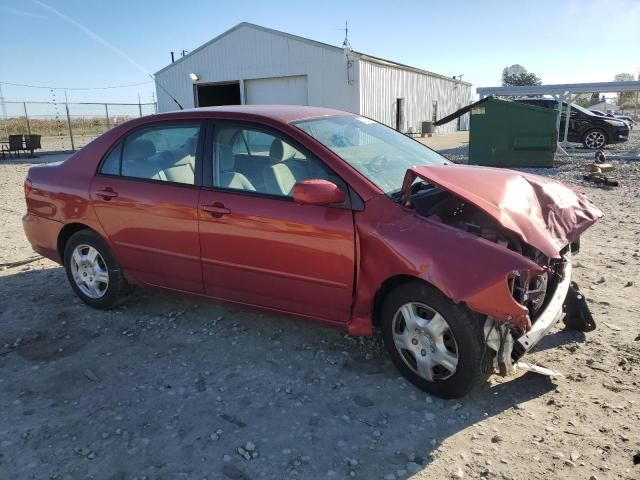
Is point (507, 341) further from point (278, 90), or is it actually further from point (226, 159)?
point (278, 90)

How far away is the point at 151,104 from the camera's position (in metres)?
26.5

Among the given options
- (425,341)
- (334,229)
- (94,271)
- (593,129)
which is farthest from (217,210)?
(593,129)

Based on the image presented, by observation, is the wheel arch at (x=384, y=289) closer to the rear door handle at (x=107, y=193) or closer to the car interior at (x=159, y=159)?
the car interior at (x=159, y=159)

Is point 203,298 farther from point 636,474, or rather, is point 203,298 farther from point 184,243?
point 636,474

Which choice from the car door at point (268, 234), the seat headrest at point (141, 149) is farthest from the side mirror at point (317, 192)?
the seat headrest at point (141, 149)

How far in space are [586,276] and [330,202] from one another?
325cm

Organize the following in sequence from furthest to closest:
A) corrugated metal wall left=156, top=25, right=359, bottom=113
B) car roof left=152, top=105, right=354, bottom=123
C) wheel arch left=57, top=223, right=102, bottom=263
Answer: corrugated metal wall left=156, top=25, right=359, bottom=113
wheel arch left=57, top=223, right=102, bottom=263
car roof left=152, top=105, right=354, bottom=123

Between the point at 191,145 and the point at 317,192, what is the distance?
1313 millimetres

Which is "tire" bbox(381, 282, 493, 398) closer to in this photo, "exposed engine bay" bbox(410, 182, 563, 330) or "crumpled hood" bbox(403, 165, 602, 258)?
"exposed engine bay" bbox(410, 182, 563, 330)

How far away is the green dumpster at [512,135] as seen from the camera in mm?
12758

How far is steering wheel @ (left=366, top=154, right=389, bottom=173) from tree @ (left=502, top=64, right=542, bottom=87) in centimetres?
7881

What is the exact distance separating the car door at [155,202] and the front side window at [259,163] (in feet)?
0.64

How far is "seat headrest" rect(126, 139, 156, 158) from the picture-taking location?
4070 millimetres

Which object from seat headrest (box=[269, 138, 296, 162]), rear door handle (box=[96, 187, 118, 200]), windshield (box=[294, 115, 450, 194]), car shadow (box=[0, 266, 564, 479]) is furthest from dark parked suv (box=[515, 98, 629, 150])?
rear door handle (box=[96, 187, 118, 200])
